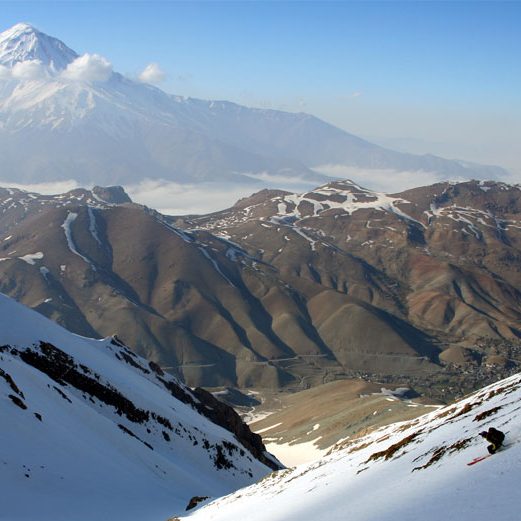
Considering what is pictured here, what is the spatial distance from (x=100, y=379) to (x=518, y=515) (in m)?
62.1

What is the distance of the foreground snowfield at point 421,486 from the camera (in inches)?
794

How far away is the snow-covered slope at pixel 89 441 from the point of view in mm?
37875

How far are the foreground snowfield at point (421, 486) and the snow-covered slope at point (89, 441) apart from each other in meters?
7.10

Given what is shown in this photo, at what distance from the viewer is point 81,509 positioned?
124 ft

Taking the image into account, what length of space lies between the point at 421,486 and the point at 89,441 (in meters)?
31.2

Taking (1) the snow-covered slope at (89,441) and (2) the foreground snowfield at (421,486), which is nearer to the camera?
(2) the foreground snowfield at (421,486)

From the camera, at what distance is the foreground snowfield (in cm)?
2017

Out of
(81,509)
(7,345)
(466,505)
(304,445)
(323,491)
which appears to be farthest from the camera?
(304,445)

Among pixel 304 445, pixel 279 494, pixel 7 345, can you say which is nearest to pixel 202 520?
pixel 279 494

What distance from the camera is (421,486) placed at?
932 inches

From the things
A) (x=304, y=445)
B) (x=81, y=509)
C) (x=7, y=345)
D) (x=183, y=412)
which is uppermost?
(x=7, y=345)

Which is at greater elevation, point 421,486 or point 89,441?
point 421,486

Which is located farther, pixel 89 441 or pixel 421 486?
pixel 89 441

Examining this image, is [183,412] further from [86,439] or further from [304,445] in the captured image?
[304,445]
